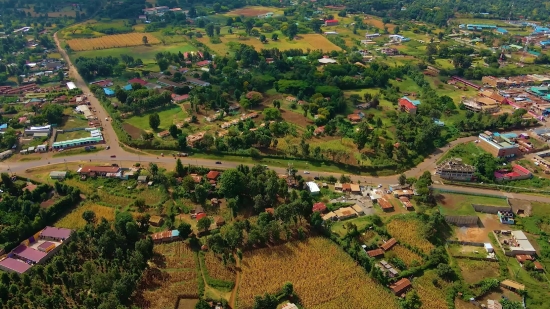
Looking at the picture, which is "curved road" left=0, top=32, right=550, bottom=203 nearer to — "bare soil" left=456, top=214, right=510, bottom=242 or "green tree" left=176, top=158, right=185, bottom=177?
"green tree" left=176, top=158, right=185, bottom=177

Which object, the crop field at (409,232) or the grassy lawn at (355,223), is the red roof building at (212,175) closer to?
the grassy lawn at (355,223)

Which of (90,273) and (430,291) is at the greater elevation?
(90,273)

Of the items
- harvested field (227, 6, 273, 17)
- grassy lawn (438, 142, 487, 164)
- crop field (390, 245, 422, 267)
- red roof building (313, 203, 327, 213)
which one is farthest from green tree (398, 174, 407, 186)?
harvested field (227, 6, 273, 17)

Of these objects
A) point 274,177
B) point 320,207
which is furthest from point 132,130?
point 320,207

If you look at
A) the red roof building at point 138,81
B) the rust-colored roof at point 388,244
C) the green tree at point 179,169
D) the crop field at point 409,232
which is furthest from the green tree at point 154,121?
the rust-colored roof at point 388,244

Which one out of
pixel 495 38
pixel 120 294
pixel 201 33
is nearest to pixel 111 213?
pixel 120 294

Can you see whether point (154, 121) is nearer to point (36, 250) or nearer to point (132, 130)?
point (132, 130)
